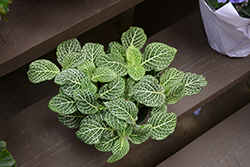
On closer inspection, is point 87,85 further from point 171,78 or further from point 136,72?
point 171,78

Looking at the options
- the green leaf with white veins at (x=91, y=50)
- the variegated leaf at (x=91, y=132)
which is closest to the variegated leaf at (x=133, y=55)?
the green leaf with white veins at (x=91, y=50)

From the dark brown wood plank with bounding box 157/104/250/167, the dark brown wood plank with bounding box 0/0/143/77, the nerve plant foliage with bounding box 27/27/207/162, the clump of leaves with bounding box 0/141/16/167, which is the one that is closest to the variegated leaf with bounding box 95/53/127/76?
the nerve plant foliage with bounding box 27/27/207/162

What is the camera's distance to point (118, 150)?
2.53 feet

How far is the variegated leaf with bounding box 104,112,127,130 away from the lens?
76cm

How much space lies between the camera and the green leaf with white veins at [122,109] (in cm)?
75

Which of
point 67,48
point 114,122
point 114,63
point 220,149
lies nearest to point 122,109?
point 114,122

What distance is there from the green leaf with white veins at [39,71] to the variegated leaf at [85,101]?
0.36 feet

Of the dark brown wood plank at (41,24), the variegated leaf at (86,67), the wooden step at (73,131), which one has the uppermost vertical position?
the dark brown wood plank at (41,24)

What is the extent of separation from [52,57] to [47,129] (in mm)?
770

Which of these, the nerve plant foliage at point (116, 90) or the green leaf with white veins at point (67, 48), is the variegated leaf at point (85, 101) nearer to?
the nerve plant foliage at point (116, 90)

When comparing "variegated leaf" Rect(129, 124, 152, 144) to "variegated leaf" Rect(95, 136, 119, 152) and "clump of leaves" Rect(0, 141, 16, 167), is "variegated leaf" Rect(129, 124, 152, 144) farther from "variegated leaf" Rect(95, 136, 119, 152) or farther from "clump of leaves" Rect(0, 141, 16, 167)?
"clump of leaves" Rect(0, 141, 16, 167)

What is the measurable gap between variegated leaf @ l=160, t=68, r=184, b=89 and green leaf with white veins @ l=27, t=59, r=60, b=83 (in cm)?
34

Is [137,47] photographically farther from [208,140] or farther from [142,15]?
[142,15]

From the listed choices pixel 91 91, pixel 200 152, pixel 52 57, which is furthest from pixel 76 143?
pixel 52 57
